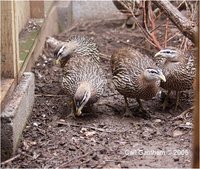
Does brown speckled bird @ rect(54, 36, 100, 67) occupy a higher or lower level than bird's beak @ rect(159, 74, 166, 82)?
lower

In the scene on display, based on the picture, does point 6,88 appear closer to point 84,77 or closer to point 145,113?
point 84,77

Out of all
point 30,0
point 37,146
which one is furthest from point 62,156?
point 30,0

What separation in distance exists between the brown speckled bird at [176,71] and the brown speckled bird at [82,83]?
63 cm

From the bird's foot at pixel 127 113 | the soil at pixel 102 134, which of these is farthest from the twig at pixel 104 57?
the bird's foot at pixel 127 113

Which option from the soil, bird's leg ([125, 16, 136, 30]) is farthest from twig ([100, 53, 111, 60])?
bird's leg ([125, 16, 136, 30])

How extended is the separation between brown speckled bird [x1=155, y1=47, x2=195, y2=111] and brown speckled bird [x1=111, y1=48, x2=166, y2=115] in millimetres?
170

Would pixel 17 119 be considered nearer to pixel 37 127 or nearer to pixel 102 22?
pixel 37 127

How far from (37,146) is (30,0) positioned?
10.3 feet

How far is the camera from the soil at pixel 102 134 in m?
5.45

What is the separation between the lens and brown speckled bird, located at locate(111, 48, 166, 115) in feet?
21.6

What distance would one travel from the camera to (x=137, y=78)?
662 centimetres

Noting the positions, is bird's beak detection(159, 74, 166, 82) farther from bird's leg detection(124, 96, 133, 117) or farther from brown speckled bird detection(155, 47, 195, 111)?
bird's leg detection(124, 96, 133, 117)

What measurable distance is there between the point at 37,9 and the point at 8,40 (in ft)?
8.85

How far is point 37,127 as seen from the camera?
20.1 ft
